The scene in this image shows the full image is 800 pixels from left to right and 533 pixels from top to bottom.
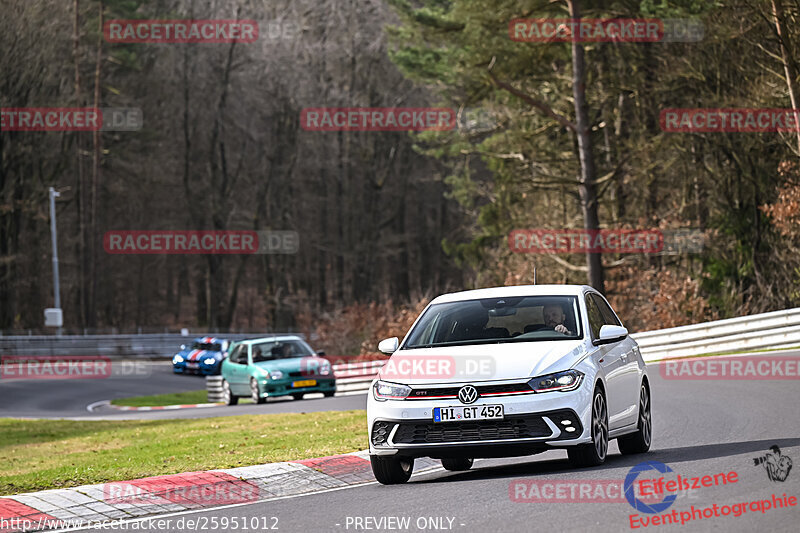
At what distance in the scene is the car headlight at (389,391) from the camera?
1010 centimetres

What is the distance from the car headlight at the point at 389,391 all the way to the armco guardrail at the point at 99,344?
43.1 meters

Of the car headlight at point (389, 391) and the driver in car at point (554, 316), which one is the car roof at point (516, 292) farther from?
the car headlight at point (389, 391)

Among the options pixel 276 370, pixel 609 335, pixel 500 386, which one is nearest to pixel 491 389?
pixel 500 386

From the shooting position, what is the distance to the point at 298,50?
6228 centimetres

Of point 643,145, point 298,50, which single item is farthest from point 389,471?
point 298,50

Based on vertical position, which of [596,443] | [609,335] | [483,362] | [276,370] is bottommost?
[276,370]

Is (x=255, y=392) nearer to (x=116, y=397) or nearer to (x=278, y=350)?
(x=278, y=350)

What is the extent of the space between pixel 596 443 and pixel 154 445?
8937 mm

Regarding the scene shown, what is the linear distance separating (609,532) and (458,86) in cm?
3859

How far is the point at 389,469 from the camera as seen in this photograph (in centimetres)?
1038

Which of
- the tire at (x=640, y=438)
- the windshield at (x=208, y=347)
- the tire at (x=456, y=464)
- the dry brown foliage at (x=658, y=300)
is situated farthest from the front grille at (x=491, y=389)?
the windshield at (x=208, y=347)

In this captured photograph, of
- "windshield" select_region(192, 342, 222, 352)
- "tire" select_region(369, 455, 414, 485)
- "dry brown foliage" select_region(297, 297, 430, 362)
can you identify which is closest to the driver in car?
"tire" select_region(369, 455, 414, 485)

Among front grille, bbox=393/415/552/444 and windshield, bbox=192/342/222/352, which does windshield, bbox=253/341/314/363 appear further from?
front grille, bbox=393/415/552/444

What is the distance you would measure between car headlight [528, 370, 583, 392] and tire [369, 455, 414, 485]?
138 centimetres
